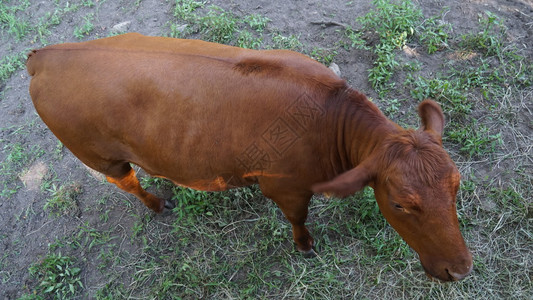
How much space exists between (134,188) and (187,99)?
167cm

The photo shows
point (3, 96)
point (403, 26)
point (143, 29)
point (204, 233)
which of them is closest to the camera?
point (204, 233)

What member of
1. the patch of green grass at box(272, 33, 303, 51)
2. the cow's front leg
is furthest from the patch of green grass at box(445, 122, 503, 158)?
the patch of green grass at box(272, 33, 303, 51)

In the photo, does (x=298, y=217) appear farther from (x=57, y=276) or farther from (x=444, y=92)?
(x=57, y=276)

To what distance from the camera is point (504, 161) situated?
13.8 ft

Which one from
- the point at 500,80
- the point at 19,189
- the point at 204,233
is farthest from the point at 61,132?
the point at 500,80

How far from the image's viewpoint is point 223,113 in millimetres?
2939

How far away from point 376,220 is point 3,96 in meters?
5.78

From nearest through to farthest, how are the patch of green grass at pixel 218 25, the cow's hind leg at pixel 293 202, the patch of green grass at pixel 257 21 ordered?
the cow's hind leg at pixel 293 202
the patch of green grass at pixel 218 25
the patch of green grass at pixel 257 21

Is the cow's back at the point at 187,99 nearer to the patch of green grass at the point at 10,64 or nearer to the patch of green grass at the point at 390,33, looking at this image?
the patch of green grass at the point at 390,33

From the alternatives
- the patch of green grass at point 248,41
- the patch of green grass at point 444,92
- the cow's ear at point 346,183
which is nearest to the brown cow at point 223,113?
the cow's ear at point 346,183

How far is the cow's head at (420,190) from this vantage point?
2.22 meters

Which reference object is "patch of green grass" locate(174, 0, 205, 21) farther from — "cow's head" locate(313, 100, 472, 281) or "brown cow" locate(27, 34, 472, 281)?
"cow's head" locate(313, 100, 472, 281)

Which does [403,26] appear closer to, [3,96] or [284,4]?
[284,4]

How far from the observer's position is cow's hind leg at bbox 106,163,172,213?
3.85 meters
